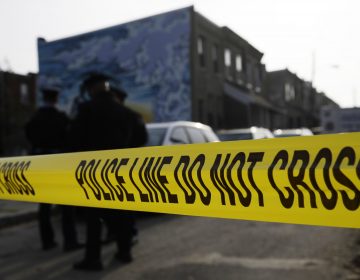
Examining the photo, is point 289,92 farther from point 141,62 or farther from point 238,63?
point 141,62

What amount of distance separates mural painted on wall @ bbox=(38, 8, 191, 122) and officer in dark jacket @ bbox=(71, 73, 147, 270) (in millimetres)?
16067

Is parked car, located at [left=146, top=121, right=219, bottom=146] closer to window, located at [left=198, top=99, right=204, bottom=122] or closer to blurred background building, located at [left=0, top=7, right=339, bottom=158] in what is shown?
blurred background building, located at [left=0, top=7, right=339, bottom=158]

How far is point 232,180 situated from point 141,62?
70.8 ft

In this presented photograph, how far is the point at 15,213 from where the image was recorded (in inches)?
273

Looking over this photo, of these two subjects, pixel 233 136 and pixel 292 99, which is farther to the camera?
pixel 292 99

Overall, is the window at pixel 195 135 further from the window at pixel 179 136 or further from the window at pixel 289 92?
the window at pixel 289 92

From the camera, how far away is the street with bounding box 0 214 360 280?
408 cm

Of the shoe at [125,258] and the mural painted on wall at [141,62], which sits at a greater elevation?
the mural painted on wall at [141,62]

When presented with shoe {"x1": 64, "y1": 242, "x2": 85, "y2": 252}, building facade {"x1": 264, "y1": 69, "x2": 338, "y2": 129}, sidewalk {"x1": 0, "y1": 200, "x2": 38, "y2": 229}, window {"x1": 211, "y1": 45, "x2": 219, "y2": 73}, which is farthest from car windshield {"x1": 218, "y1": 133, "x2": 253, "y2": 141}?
building facade {"x1": 264, "y1": 69, "x2": 338, "y2": 129}

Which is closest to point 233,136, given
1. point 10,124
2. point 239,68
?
point 239,68

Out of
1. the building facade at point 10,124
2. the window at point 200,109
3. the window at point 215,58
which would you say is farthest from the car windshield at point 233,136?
the building facade at point 10,124

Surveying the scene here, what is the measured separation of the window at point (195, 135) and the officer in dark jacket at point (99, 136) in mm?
3381

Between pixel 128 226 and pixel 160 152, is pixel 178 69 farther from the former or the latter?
pixel 160 152

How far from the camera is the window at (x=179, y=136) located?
747 centimetres
